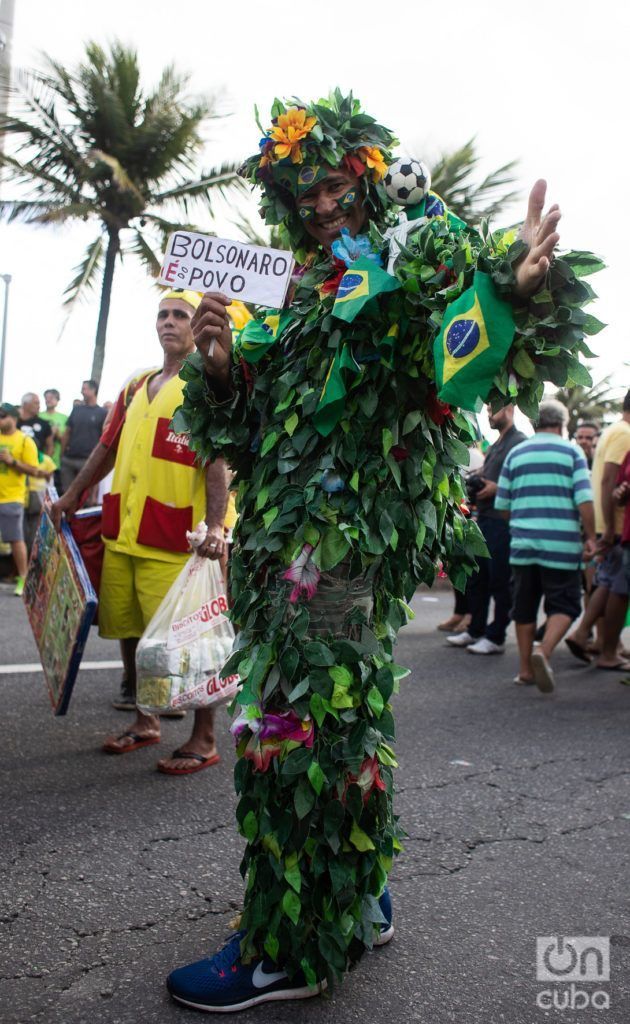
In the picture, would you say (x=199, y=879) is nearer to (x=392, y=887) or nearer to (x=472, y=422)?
(x=392, y=887)

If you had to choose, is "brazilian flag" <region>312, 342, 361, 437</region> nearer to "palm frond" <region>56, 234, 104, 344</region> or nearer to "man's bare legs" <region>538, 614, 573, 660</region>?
"man's bare legs" <region>538, 614, 573, 660</region>

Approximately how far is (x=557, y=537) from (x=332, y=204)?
12.6 feet

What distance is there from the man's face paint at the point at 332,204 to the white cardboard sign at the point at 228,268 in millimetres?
118

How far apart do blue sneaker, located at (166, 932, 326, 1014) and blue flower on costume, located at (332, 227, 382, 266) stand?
164 centimetres

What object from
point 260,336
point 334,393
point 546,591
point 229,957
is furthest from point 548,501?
point 229,957

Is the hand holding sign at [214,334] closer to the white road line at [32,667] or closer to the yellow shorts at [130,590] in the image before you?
the yellow shorts at [130,590]

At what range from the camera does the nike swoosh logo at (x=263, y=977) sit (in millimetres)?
2174

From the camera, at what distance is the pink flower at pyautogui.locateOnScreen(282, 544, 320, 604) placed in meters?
2.15

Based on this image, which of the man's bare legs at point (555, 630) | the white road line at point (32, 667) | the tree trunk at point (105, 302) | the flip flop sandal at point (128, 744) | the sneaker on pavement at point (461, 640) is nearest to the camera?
the flip flop sandal at point (128, 744)

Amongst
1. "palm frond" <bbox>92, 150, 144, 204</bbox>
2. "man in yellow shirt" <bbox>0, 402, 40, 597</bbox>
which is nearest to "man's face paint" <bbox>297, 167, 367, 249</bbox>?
"man in yellow shirt" <bbox>0, 402, 40, 597</bbox>

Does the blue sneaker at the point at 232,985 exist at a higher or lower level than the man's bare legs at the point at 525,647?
lower

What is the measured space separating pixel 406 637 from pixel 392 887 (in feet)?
15.5

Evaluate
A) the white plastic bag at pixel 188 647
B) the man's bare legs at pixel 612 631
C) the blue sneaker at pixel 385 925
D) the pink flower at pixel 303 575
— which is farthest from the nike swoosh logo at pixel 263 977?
the man's bare legs at pixel 612 631

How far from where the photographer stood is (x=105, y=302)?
52.6 ft
